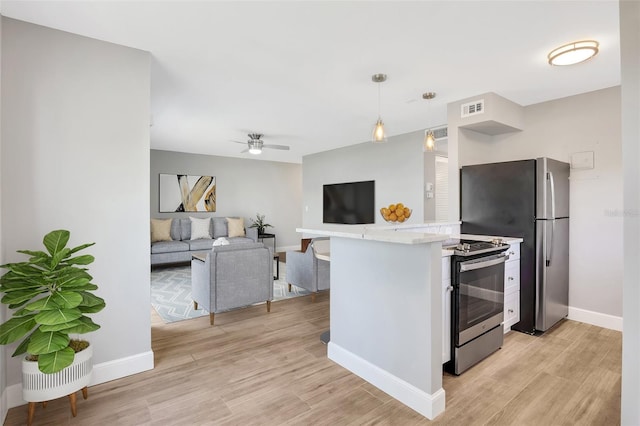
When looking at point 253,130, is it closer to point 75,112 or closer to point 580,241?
point 75,112

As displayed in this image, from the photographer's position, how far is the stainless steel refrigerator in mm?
3139

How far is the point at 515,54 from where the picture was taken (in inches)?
103

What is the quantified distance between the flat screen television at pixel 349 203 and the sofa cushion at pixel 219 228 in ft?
7.58

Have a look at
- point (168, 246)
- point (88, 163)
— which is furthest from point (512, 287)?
point (168, 246)

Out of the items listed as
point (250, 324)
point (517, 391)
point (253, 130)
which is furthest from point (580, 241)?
point (253, 130)

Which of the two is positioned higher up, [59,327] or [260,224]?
[260,224]

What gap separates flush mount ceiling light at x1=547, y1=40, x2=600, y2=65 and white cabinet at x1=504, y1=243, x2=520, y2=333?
1.65m

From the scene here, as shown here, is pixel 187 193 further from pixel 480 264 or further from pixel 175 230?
pixel 480 264

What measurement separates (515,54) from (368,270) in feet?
7.00

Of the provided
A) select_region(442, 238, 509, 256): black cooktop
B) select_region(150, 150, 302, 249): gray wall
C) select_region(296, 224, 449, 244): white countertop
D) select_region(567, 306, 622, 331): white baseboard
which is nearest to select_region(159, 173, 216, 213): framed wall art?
select_region(150, 150, 302, 249): gray wall

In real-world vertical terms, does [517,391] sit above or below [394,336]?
below

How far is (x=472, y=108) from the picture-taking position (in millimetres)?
3605

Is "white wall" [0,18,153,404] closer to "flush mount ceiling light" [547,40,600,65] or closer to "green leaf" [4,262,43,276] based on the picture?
"green leaf" [4,262,43,276]

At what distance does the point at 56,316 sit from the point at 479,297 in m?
2.80
